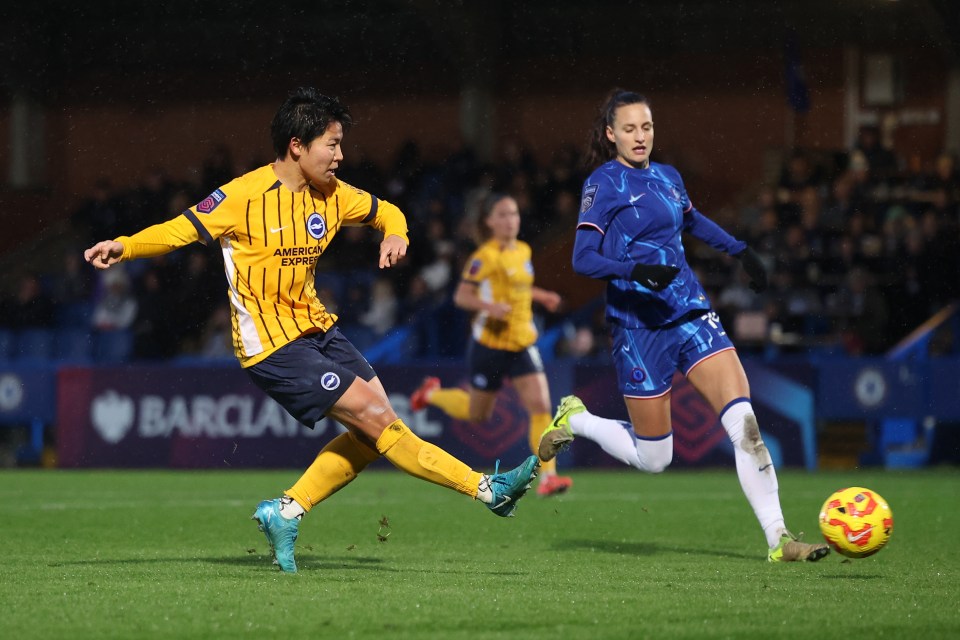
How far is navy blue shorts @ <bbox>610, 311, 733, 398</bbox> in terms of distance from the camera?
7.20 m

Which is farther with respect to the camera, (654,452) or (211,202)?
(654,452)

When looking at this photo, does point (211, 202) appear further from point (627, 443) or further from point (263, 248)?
point (627, 443)

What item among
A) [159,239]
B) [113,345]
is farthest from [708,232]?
[113,345]

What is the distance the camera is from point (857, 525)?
6668mm

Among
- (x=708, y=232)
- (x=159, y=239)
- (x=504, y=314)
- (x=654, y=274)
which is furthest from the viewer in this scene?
(x=504, y=314)

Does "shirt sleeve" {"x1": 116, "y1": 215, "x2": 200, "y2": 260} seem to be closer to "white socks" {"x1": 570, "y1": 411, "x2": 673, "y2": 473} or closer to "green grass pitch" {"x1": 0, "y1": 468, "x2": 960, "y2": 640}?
"green grass pitch" {"x1": 0, "y1": 468, "x2": 960, "y2": 640}

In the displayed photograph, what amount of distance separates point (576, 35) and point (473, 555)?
16.6m

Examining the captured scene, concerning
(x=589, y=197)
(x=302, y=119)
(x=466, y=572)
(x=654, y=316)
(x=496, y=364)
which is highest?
(x=302, y=119)

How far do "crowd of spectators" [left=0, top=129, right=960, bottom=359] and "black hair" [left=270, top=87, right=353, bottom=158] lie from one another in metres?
9.57

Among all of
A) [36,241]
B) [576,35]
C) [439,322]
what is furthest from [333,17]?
[439,322]

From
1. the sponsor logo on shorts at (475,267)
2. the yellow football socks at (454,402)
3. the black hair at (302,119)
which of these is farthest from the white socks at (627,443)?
the yellow football socks at (454,402)

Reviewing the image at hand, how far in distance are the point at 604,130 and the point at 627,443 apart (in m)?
1.60

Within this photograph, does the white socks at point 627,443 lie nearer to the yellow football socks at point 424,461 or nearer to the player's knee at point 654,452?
the player's knee at point 654,452

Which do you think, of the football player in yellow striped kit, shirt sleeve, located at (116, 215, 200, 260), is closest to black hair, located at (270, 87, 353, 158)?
the football player in yellow striped kit
